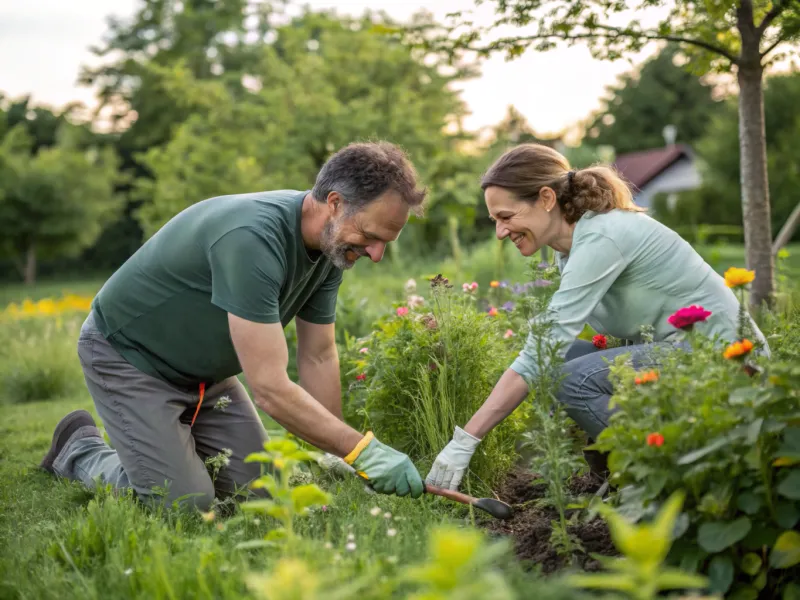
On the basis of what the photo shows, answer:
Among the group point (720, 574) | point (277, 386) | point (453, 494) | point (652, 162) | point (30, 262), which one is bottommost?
point (30, 262)

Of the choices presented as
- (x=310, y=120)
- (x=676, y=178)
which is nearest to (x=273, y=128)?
(x=310, y=120)

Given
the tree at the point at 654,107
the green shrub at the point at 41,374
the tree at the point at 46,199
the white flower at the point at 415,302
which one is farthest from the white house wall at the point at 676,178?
the white flower at the point at 415,302

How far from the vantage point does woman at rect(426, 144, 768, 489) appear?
2682 mm

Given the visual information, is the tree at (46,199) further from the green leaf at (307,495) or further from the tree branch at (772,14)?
the green leaf at (307,495)

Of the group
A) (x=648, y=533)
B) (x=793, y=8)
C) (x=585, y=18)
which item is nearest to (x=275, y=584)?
(x=648, y=533)

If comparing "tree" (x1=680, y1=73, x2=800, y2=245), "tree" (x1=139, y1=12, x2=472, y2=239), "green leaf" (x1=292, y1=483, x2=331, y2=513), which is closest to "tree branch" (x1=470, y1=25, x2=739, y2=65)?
"green leaf" (x1=292, y1=483, x2=331, y2=513)

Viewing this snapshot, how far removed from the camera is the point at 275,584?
118cm

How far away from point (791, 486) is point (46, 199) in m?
25.3

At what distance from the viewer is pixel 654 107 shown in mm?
43500

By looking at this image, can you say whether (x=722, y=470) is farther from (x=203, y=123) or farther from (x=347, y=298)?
(x=203, y=123)

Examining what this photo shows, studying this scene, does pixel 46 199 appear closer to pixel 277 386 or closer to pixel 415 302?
pixel 415 302

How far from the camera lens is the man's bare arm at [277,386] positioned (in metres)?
2.60

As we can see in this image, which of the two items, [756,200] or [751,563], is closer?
[751,563]

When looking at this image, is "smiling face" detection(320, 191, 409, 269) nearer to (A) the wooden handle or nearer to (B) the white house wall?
(A) the wooden handle
